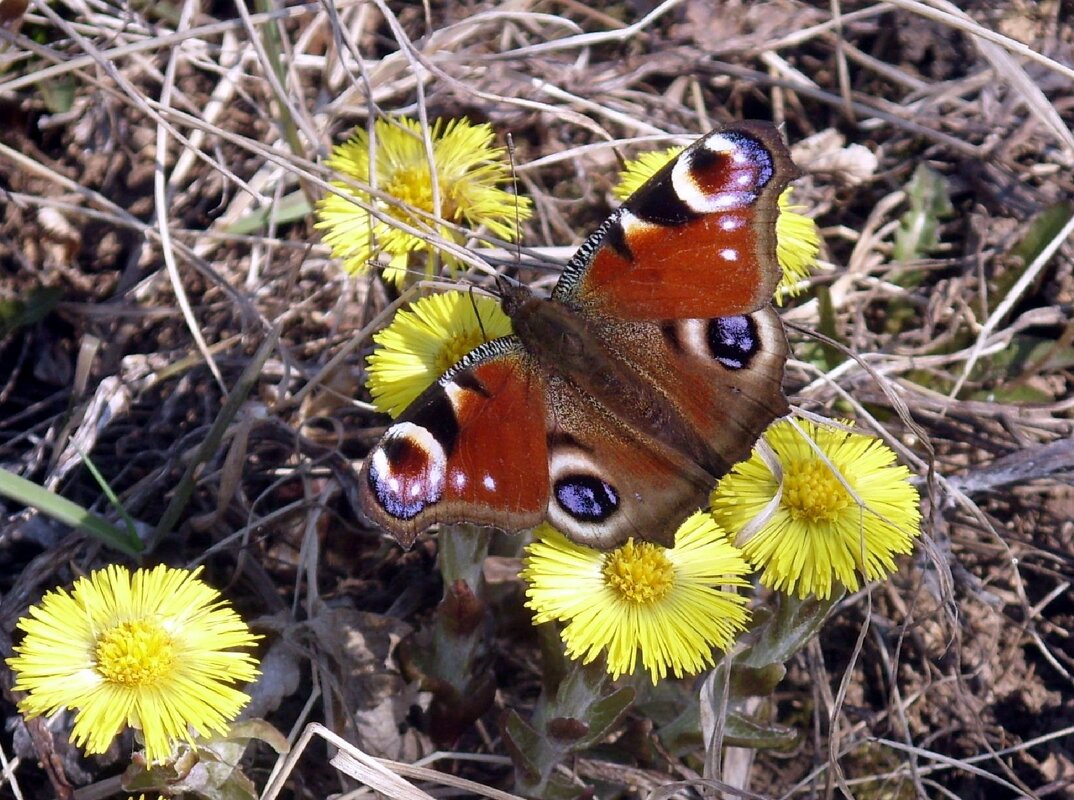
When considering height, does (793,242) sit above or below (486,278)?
above

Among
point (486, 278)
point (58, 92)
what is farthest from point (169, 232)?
point (486, 278)

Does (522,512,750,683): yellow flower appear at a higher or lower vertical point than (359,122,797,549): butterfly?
lower

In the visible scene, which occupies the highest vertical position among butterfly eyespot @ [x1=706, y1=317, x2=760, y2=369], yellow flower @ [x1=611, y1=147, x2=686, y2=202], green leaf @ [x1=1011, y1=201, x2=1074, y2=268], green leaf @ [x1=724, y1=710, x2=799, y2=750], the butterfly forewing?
the butterfly forewing

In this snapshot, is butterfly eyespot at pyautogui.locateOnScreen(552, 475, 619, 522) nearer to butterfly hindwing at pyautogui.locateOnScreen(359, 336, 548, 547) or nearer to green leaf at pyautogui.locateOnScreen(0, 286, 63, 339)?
butterfly hindwing at pyautogui.locateOnScreen(359, 336, 548, 547)

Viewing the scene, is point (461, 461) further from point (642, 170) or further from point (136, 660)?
point (642, 170)

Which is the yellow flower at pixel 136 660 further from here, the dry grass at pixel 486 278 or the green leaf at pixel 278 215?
the green leaf at pixel 278 215

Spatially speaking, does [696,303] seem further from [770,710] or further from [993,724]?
[993,724]

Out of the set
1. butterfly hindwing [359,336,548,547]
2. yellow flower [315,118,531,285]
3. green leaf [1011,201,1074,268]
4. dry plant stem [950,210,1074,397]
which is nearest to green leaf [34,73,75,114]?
yellow flower [315,118,531,285]
